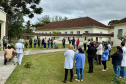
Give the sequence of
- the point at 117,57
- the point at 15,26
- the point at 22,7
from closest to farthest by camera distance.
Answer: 1. the point at 117,57
2. the point at 22,7
3. the point at 15,26

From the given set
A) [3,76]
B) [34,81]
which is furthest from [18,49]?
[34,81]

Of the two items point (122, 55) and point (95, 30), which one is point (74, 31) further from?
point (122, 55)

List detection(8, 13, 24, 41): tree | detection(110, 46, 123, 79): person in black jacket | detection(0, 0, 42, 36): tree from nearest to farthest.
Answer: detection(110, 46, 123, 79): person in black jacket, detection(0, 0, 42, 36): tree, detection(8, 13, 24, 41): tree

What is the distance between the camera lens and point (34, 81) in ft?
17.2

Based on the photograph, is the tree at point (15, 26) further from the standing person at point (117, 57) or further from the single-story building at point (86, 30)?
the standing person at point (117, 57)

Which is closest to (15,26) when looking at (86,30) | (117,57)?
(86,30)

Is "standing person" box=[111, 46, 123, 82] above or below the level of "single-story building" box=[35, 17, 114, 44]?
below

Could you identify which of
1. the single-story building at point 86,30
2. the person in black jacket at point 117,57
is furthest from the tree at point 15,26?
the person in black jacket at point 117,57

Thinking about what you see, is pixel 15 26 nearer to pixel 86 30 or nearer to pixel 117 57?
pixel 86 30

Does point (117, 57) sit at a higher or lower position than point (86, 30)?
lower

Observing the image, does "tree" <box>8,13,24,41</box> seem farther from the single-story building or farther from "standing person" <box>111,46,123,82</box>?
"standing person" <box>111,46,123,82</box>

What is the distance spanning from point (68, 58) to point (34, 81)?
1.95 metres

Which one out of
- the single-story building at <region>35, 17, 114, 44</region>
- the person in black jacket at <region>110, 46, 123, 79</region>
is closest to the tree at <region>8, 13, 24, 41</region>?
the single-story building at <region>35, 17, 114, 44</region>

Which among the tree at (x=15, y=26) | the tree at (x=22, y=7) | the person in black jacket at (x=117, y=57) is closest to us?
the person in black jacket at (x=117, y=57)
